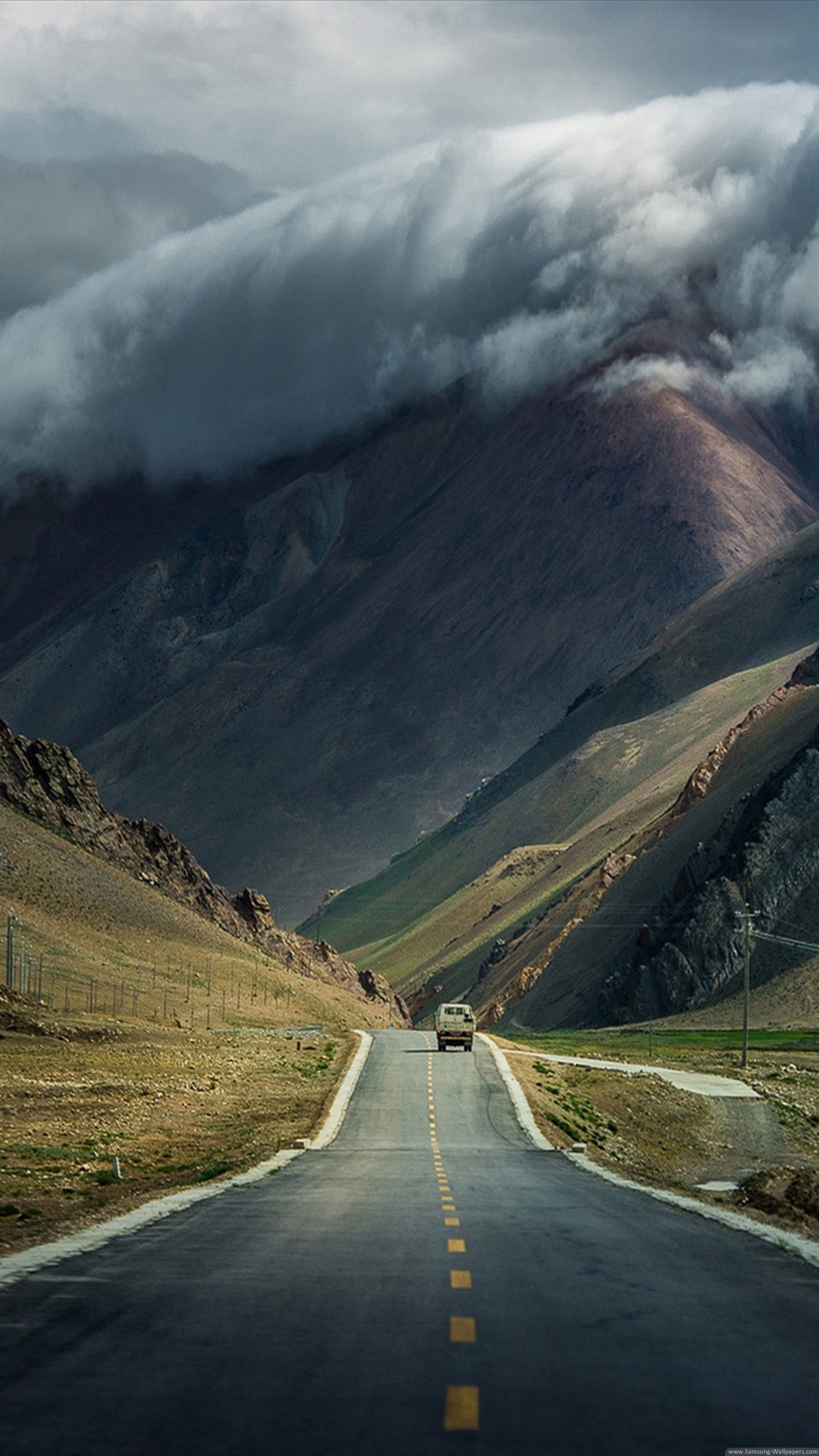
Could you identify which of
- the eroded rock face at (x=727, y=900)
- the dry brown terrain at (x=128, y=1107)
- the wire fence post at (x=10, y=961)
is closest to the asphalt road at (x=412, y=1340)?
the dry brown terrain at (x=128, y=1107)

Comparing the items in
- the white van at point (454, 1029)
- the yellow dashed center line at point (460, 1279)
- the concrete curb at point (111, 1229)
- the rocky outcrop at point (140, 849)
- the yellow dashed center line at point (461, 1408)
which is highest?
the rocky outcrop at point (140, 849)

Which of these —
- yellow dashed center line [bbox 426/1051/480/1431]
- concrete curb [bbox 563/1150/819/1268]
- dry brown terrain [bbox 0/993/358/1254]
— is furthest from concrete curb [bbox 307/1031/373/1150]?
yellow dashed center line [bbox 426/1051/480/1431]

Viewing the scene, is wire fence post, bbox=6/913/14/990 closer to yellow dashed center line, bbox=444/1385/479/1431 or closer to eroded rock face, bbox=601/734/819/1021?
eroded rock face, bbox=601/734/819/1021

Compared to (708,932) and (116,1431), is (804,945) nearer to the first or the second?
(708,932)

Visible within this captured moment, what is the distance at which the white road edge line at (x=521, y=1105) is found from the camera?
45.2 metres

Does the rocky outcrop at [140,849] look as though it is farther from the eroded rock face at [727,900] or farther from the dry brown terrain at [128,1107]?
the dry brown terrain at [128,1107]

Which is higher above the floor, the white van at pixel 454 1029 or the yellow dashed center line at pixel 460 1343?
the white van at pixel 454 1029

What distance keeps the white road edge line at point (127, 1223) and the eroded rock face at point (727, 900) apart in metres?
95.3

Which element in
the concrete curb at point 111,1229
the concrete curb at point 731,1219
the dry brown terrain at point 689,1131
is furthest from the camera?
the dry brown terrain at point 689,1131

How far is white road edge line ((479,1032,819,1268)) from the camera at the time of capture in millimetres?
20406

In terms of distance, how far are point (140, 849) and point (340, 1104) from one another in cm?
11651

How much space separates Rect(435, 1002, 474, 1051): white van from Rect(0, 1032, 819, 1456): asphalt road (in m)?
65.7

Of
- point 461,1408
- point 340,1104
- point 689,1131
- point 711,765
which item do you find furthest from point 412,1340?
point 711,765

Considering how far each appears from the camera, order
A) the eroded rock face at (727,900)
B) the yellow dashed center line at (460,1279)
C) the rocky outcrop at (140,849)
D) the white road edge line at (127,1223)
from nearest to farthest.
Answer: the yellow dashed center line at (460,1279)
the white road edge line at (127,1223)
the eroded rock face at (727,900)
the rocky outcrop at (140,849)
